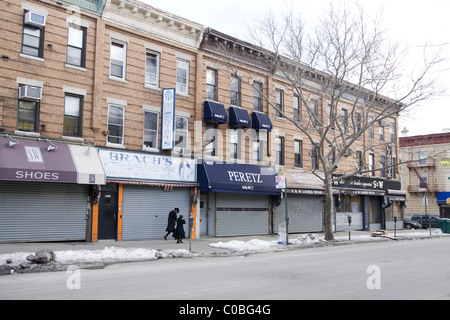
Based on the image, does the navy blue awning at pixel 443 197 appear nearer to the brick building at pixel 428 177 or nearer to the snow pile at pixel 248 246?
the brick building at pixel 428 177

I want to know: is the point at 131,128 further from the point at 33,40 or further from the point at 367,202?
the point at 367,202

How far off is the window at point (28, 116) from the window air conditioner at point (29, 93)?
0.38 m

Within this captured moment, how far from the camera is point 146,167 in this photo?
20.4 metres

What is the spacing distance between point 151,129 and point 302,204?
12155mm

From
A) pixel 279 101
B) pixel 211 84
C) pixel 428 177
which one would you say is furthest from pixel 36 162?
pixel 428 177

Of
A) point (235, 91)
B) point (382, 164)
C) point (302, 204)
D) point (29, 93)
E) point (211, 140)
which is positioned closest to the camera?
point (29, 93)

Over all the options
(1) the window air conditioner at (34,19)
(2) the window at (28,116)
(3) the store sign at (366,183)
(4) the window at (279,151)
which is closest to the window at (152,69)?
(1) the window air conditioner at (34,19)

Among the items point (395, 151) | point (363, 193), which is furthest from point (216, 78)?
point (395, 151)

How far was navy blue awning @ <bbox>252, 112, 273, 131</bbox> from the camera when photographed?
2513 cm

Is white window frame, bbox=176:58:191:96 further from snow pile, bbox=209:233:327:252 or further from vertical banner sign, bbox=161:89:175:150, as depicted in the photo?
snow pile, bbox=209:233:327:252


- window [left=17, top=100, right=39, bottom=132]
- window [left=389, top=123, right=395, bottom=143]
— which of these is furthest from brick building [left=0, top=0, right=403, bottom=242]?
window [left=389, top=123, right=395, bottom=143]

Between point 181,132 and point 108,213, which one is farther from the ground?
point 181,132

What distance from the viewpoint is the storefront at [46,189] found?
53.1ft
